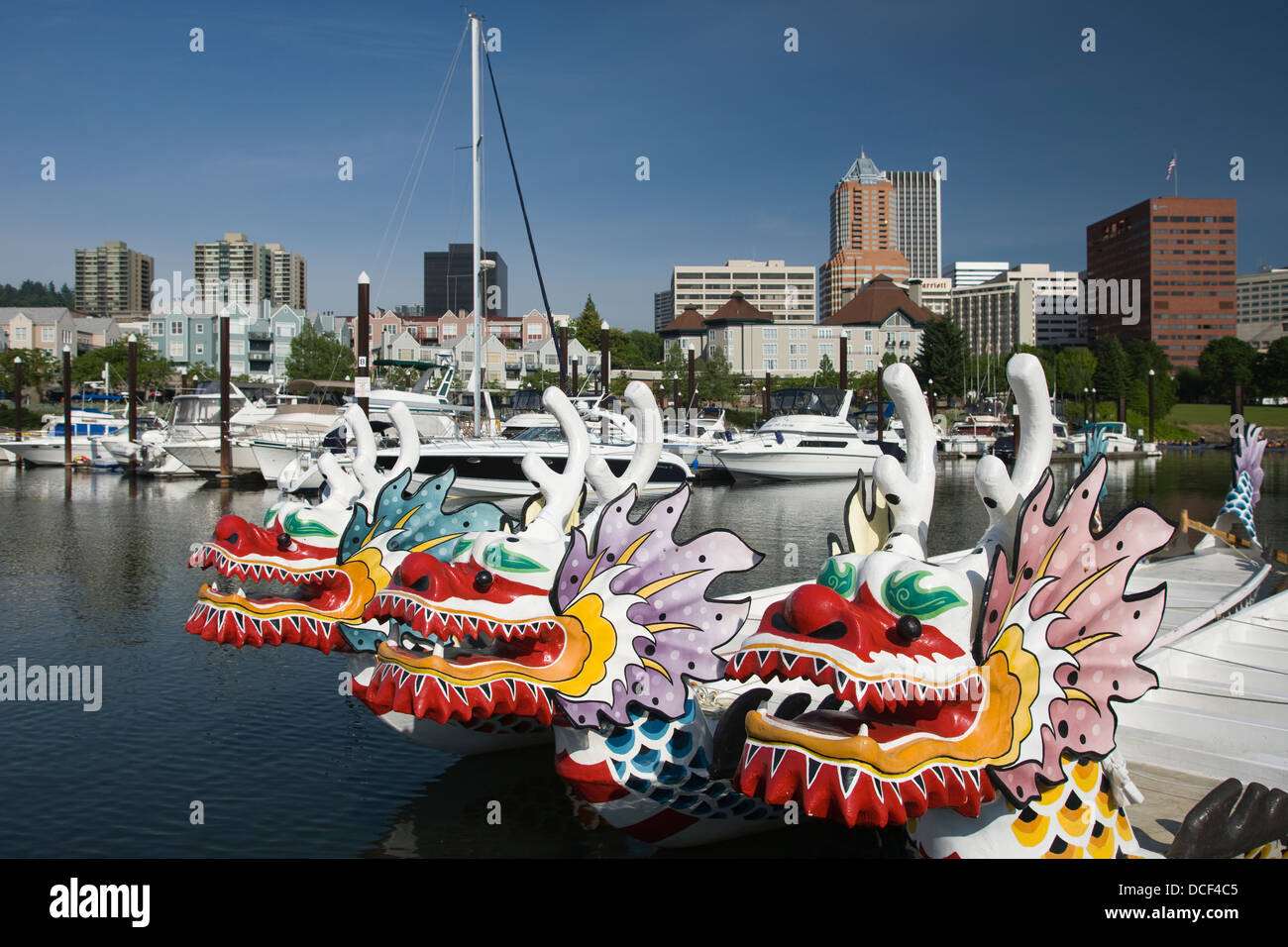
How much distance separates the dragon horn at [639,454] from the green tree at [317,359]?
72.5 metres

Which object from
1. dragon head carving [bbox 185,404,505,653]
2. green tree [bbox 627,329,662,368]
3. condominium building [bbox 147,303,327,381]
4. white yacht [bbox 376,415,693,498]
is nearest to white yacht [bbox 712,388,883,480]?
white yacht [bbox 376,415,693,498]

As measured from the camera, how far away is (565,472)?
7.89 metres

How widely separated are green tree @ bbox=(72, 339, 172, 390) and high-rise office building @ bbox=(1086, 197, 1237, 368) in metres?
100

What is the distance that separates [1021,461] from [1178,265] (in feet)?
428

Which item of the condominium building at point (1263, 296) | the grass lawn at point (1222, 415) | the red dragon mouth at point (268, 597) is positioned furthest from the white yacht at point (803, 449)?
the condominium building at point (1263, 296)

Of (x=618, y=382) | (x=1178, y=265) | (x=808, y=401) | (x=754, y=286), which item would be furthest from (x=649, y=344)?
(x=808, y=401)

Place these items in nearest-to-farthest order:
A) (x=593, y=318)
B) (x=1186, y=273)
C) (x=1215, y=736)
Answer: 1. (x=1215, y=736)
2. (x=593, y=318)
3. (x=1186, y=273)

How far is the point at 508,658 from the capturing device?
6273 millimetres

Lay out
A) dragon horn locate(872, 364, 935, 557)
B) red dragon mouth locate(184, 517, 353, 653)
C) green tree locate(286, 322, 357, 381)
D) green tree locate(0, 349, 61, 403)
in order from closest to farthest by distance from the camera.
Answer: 1. dragon horn locate(872, 364, 935, 557)
2. red dragon mouth locate(184, 517, 353, 653)
3. green tree locate(0, 349, 61, 403)
4. green tree locate(286, 322, 357, 381)

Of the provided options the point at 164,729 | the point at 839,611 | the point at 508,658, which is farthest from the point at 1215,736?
the point at 164,729

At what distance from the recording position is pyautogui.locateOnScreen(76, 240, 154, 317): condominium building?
190250mm

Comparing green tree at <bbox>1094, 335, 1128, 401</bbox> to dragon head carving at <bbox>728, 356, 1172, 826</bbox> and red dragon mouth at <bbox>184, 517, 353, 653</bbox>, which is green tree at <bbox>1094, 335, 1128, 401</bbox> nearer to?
red dragon mouth at <bbox>184, 517, 353, 653</bbox>

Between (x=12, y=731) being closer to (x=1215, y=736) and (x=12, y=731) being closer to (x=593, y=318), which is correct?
(x=1215, y=736)

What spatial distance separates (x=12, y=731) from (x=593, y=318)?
83226 millimetres
